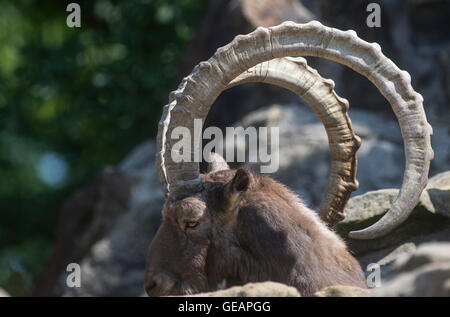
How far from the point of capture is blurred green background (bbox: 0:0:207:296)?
1475cm

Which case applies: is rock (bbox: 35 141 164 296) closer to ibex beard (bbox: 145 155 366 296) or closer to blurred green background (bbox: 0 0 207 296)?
blurred green background (bbox: 0 0 207 296)

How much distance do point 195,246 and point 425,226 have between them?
255 centimetres

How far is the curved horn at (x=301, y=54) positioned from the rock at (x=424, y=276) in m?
1.30

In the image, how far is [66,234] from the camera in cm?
1258

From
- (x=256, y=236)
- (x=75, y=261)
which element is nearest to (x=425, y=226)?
(x=256, y=236)

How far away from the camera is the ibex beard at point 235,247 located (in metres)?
5.23

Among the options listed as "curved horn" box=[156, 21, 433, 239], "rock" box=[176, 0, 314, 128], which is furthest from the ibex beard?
"rock" box=[176, 0, 314, 128]

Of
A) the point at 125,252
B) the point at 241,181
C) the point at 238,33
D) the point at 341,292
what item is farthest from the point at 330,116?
the point at 238,33

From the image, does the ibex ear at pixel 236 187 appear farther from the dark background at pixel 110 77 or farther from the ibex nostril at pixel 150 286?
A: the dark background at pixel 110 77

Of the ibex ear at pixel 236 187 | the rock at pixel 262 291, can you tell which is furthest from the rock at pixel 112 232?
the rock at pixel 262 291

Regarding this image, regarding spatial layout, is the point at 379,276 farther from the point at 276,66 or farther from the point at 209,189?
the point at 276,66

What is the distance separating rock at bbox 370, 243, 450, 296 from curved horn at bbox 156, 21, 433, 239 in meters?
1.30

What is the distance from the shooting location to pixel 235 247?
531cm

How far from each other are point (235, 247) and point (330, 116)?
1.53 metres
